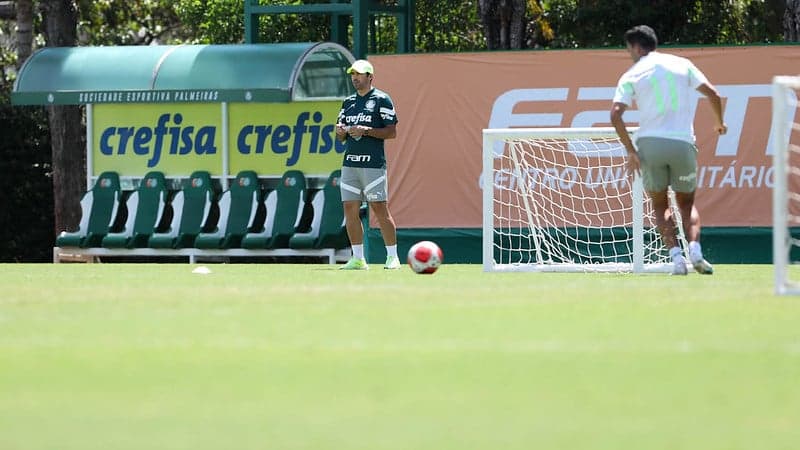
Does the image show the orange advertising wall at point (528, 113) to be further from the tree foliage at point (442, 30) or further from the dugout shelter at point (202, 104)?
the tree foliage at point (442, 30)

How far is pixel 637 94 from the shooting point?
14.6 metres

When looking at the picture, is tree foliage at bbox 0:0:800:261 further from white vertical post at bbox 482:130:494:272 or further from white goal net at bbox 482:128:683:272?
white vertical post at bbox 482:130:494:272

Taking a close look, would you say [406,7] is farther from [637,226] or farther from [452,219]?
[637,226]

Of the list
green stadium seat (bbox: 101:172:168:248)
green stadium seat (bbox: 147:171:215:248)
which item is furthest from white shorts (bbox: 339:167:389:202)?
green stadium seat (bbox: 101:172:168:248)

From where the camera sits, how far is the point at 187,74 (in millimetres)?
24281

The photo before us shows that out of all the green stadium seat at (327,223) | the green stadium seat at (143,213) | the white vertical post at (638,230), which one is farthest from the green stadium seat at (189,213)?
the white vertical post at (638,230)

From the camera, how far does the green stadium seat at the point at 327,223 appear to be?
918 inches

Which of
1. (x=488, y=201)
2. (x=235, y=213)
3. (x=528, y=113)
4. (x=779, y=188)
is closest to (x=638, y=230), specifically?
(x=488, y=201)

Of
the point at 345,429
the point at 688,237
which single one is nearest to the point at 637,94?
the point at 688,237

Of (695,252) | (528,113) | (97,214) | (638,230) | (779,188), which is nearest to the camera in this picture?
(779,188)

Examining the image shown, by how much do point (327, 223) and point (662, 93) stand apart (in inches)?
379

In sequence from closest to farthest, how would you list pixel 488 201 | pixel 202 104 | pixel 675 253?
pixel 675 253 → pixel 488 201 → pixel 202 104

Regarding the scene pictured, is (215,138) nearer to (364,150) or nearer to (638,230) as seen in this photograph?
(364,150)

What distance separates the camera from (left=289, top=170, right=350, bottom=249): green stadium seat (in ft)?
76.5
